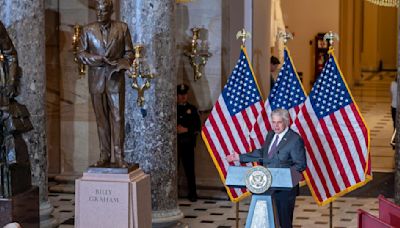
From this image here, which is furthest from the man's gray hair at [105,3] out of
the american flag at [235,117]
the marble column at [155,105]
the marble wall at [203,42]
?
the marble wall at [203,42]

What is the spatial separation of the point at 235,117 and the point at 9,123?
295 cm

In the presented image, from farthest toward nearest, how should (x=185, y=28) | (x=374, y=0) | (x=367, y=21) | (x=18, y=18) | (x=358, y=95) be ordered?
(x=367, y=21) < (x=358, y=95) < (x=374, y=0) < (x=185, y=28) < (x=18, y=18)

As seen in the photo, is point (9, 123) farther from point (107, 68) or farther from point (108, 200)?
point (108, 200)

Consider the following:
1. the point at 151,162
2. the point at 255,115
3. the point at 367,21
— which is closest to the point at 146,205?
the point at 151,162

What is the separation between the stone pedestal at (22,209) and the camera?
10.1 metres

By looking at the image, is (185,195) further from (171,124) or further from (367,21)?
(367,21)

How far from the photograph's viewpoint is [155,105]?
11703 mm

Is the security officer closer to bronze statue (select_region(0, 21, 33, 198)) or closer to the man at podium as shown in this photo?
the man at podium

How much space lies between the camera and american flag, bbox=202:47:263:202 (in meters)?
11.8

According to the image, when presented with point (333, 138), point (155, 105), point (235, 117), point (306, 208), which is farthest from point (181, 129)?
point (333, 138)

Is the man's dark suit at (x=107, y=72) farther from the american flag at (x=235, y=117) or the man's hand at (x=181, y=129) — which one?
the man's hand at (x=181, y=129)

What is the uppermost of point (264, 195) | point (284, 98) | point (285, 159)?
point (284, 98)

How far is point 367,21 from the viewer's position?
3900 centimetres

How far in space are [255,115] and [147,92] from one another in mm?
1322
